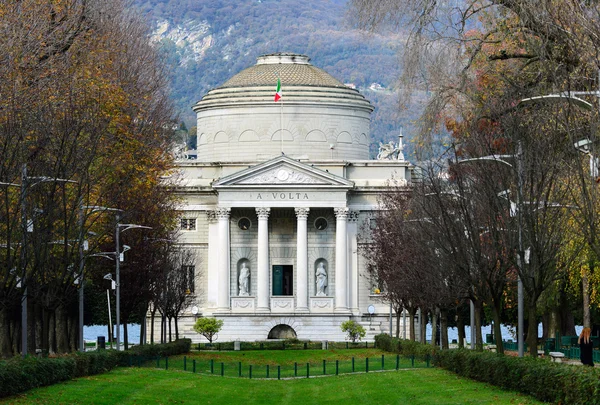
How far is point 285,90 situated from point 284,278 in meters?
16.4

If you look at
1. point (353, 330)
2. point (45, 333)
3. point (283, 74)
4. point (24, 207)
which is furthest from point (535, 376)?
point (283, 74)

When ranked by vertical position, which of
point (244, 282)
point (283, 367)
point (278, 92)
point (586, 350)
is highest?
point (278, 92)

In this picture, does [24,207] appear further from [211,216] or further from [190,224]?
[190,224]

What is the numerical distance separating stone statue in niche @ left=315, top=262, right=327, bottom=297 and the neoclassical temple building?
3.1 inches

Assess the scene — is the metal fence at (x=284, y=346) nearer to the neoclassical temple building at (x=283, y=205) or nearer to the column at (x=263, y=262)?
the neoclassical temple building at (x=283, y=205)

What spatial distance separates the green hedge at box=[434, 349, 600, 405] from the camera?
111ft

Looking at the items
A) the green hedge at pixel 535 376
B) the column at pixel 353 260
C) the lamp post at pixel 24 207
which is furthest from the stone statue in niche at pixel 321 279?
the lamp post at pixel 24 207

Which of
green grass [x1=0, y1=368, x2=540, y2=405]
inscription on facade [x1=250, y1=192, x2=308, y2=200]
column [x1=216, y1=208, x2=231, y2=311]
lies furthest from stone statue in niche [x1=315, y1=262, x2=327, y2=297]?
green grass [x1=0, y1=368, x2=540, y2=405]

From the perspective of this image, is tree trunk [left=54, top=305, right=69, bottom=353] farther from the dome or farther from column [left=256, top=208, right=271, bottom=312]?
the dome

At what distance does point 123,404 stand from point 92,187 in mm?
19614

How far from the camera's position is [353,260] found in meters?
124

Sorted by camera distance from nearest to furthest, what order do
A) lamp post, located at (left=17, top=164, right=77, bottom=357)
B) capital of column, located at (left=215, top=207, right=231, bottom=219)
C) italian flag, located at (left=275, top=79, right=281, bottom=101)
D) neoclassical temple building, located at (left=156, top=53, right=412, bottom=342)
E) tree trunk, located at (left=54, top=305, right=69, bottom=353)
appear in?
lamp post, located at (left=17, top=164, right=77, bottom=357) → tree trunk, located at (left=54, top=305, right=69, bottom=353) → neoclassical temple building, located at (left=156, top=53, right=412, bottom=342) → capital of column, located at (left=215, top=207, right=231, bottom=219) → italian flag, located at (left=275, top=79, right=281, bottom=101)

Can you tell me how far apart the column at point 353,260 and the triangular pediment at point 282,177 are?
14.2 ft

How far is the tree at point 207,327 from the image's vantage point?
111m
